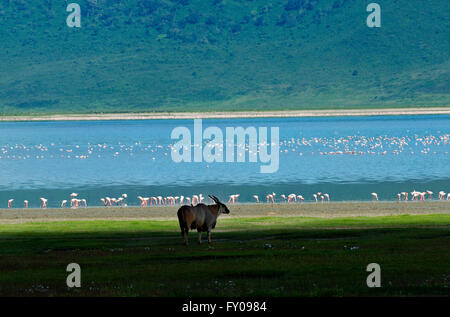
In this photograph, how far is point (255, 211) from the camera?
42.4 metres

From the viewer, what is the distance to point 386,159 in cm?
8506

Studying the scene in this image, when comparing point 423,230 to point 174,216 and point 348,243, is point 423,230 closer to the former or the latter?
point 348,243

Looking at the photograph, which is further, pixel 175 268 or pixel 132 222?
pixel 132 222

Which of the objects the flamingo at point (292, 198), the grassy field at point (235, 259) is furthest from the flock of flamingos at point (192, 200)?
the grassy field at point (235, 259)

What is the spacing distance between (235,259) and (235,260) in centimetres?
22

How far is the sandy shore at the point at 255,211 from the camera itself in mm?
40250

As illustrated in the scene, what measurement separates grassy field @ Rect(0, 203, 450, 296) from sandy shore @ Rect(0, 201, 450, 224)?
23.5 ft

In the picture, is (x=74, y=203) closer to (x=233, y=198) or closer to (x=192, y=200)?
(x=192, y=200)

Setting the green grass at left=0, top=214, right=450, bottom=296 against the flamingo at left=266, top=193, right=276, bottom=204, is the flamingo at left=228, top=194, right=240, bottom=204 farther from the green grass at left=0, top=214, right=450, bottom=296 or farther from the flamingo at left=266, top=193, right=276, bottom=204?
the green grass at left=0, top=214, right=450, bottom=296

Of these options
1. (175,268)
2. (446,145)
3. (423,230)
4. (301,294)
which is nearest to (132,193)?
(423,230)

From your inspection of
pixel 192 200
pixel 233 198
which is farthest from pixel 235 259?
pixel 192 200

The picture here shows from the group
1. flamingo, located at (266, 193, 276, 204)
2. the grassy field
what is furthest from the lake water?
the grassy field

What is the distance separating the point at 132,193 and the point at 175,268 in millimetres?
36569
